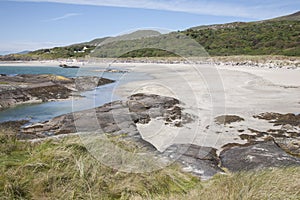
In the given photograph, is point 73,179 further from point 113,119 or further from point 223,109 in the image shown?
point 223,109

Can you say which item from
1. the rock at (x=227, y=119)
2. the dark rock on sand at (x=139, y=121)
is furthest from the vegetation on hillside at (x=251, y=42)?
the rock at (x=227, y=119)

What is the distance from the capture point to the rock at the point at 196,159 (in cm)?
447

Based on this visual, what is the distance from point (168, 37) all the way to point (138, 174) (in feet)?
10.9

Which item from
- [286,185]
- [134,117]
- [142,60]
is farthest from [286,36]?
[286,185]

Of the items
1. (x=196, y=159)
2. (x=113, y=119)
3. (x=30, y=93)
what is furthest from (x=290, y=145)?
(x=30, y=93)

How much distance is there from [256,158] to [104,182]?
3192 millimetres

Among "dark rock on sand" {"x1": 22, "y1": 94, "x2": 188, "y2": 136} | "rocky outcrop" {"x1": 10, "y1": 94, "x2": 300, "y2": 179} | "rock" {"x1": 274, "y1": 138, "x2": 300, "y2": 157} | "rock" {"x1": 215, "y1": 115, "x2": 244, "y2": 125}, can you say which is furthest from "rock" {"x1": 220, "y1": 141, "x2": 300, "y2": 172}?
"rock" {"x1": 215, "y1": 115, "x2": 244, "y2": 125}

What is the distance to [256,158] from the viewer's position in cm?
514

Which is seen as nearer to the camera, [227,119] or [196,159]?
[196,159]

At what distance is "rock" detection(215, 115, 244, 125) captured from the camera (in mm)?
9541

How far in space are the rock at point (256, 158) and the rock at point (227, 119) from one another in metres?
3.51

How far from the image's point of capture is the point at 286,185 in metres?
2.98

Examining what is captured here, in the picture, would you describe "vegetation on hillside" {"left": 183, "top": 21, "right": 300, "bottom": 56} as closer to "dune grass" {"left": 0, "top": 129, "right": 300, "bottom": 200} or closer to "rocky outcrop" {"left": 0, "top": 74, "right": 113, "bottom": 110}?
"rocky outcrop" {"left": 0, "top": 74, "right": 113, "bottom": 110}

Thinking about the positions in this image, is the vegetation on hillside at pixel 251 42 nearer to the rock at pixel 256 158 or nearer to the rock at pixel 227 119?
the rock at pixel 227 119
